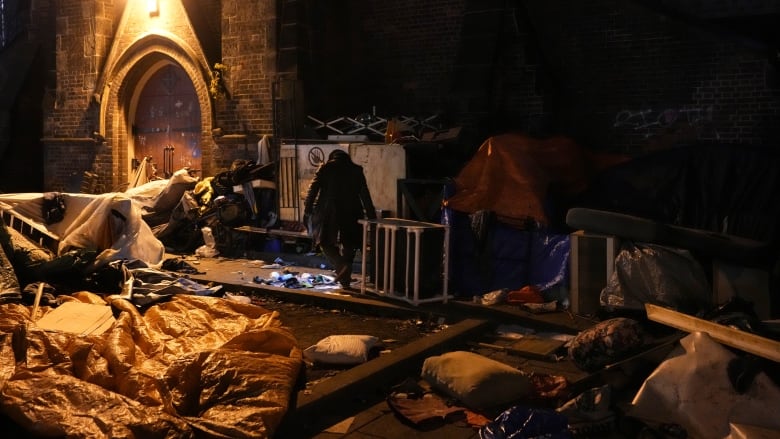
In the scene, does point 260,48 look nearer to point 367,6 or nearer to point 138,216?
point 367,6

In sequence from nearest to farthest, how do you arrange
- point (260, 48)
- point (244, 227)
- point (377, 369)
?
point (377, 369)
point (244, 227)
point (260, 48)

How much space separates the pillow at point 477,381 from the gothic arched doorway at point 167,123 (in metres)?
10.5

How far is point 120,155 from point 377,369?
11689 mm

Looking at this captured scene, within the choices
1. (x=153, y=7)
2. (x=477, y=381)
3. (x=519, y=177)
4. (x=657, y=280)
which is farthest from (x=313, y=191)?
(x=153, y=7)

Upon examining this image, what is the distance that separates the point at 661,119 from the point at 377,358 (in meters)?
7.03

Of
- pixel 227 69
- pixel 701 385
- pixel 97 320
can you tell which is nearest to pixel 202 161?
pixel 227 69

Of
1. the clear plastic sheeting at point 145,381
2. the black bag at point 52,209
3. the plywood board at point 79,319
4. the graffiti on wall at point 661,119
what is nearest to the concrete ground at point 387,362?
the clear plastic sheeting at point 145,381

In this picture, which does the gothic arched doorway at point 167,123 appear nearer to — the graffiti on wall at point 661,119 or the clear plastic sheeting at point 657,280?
the graffiti on wall at point 661,119

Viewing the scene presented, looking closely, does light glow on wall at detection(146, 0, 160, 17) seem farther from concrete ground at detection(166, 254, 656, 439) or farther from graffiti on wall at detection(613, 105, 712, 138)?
graffiti on wall at detection(613, 105, 712, 138)

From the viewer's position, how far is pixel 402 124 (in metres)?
11.2

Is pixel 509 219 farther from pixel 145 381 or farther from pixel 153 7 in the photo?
pixel 153 7

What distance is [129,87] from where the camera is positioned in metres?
15.4

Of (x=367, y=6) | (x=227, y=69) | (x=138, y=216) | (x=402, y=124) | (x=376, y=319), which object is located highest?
(x=367, y=6)

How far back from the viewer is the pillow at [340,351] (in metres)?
5.92
